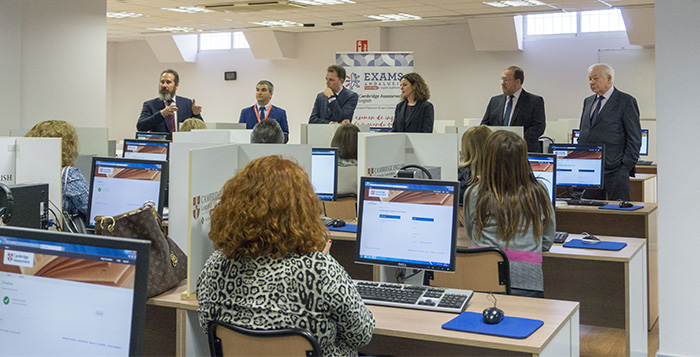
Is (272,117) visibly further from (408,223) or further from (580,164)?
(408,223)

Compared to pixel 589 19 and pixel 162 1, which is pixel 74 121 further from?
pixel 589 19

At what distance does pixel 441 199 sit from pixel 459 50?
10933 mm

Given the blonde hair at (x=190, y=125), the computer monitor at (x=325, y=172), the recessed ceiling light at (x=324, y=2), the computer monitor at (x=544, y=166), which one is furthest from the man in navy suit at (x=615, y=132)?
the recessed ceiling light at (x=324, y=2)

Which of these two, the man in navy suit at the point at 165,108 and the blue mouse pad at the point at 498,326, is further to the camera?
the man in navy suit at the point at 165,108

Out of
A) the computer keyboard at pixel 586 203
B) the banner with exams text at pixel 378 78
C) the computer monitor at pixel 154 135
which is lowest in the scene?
the computer keyboard at pixel 586 203

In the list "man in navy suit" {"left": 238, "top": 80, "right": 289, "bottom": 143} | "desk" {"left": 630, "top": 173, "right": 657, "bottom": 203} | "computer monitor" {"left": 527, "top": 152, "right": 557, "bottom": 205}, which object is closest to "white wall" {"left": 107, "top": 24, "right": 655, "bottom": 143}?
"desk" {"left": 630, "top": 173, "right": 657, "bottom": 203}

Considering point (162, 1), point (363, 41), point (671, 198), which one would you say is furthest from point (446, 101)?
point (671, 198)

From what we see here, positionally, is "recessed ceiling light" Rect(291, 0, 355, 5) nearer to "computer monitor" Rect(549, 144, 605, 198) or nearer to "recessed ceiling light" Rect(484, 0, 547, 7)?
"recessed ceiling light" Rect(484, 0, 547, 7)

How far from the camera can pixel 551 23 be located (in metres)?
12.6

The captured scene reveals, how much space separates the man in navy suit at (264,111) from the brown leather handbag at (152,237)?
14.4ft

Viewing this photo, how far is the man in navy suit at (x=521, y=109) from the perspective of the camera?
20.5 feet

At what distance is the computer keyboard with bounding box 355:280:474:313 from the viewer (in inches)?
102

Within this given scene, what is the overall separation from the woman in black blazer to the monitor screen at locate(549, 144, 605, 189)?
3.41ft

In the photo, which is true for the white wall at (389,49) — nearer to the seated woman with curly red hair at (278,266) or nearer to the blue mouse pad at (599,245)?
the blue mouse pad at (599,245)
